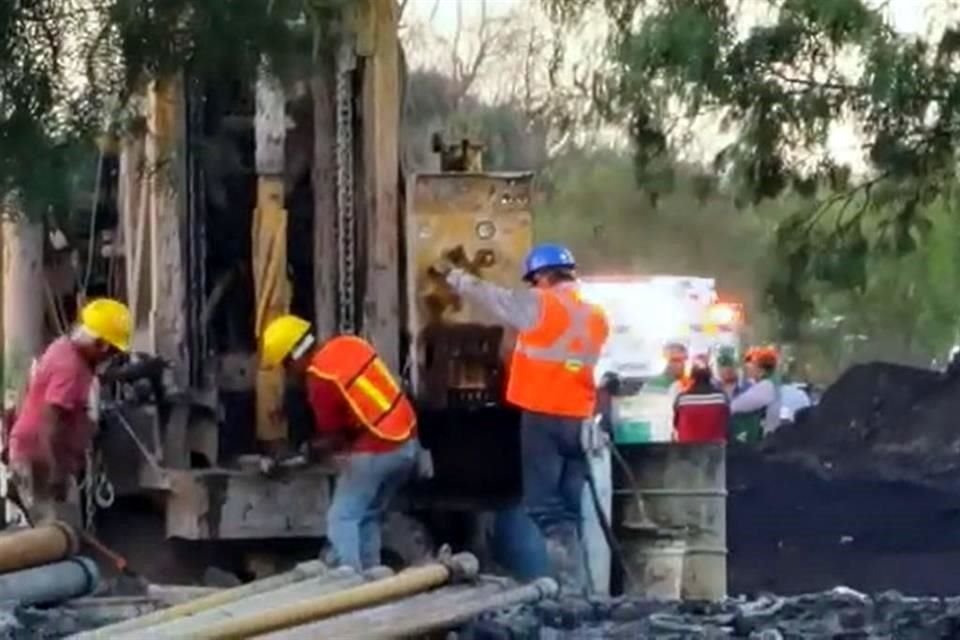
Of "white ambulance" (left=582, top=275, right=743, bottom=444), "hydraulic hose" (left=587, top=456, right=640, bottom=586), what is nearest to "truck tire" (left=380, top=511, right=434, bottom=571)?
"hydraulic hose" (left=587, top=456, right=640, bottom=586)

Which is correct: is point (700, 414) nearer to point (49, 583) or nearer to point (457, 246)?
point (457, 246)

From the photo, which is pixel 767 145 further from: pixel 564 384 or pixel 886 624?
pixel 886 624

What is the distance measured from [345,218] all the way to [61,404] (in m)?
1.48

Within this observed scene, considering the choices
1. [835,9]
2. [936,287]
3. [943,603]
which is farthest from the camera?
[936,287]

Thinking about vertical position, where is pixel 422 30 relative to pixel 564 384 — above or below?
above

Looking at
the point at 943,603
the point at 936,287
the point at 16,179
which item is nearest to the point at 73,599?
the point at 16,179

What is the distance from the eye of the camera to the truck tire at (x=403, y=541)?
468 inches

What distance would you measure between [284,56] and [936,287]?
1385cm

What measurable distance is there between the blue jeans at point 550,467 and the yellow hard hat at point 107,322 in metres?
1.75

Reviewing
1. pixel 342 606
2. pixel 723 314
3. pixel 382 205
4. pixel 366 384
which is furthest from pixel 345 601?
pixel 723 314

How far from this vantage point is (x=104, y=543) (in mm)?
12281

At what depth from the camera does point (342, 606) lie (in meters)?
7.52

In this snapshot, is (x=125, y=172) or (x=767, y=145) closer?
(x=125, y=172)

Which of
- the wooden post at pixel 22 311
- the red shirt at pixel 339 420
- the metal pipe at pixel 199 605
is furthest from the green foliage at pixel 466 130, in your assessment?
the metal pipe at pixel 199 605
